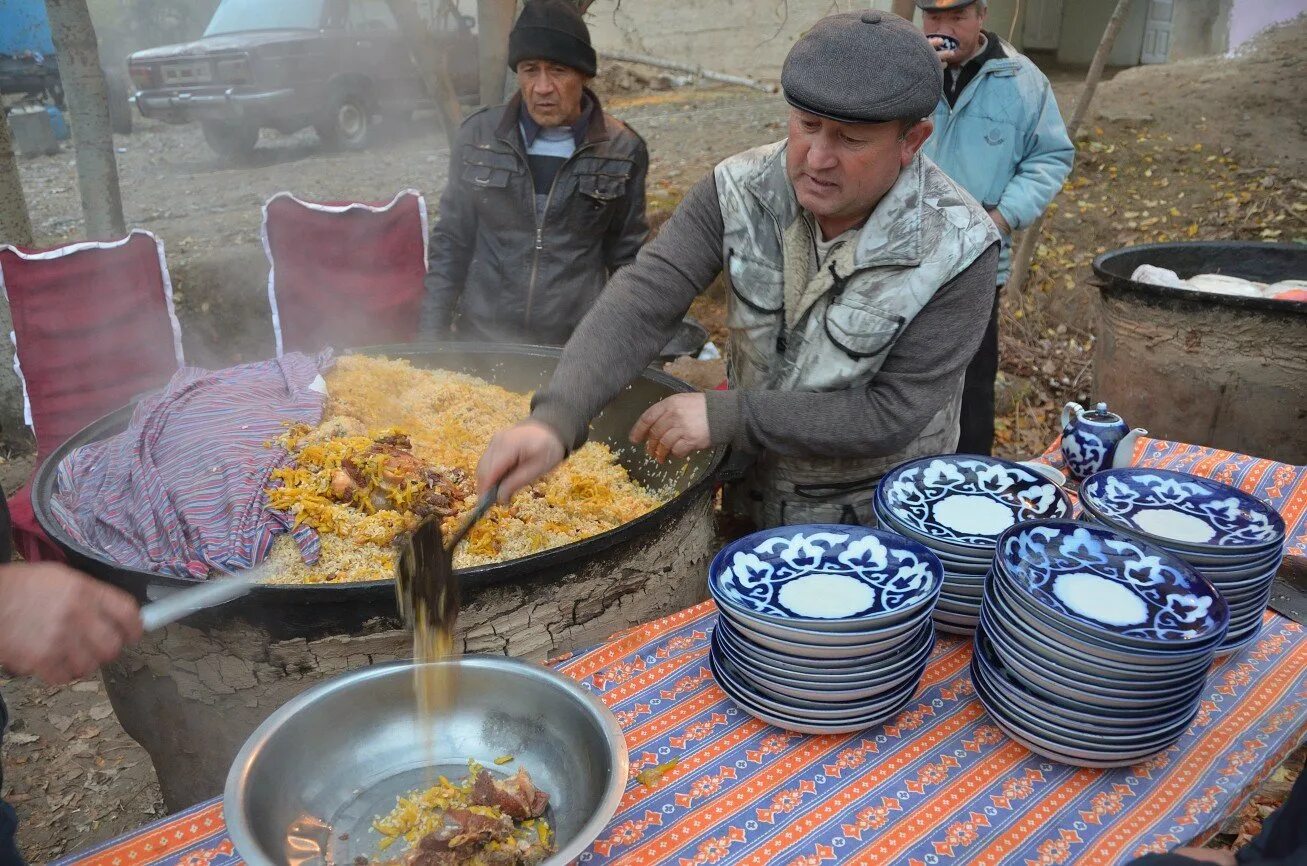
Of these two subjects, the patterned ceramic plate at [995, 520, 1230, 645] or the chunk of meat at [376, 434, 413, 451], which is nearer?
the patterned ceramic plate at [995, 520, 1230, 645]

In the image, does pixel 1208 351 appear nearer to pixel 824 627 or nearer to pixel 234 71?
pixel 824 627

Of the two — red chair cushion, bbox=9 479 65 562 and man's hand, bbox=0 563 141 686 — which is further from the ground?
man's hand, bbox=0 563 141 686

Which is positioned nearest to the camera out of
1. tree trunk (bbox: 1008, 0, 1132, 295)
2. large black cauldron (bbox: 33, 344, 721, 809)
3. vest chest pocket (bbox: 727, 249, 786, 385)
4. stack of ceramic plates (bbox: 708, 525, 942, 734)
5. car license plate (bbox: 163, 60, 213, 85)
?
stack of ceramic plates (bbox: 708, 525, 942, 734)

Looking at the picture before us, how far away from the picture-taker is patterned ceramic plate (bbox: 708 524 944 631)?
1688 mm

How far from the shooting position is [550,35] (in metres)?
3.79

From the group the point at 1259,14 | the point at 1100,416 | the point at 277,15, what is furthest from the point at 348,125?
the point at 1259,14

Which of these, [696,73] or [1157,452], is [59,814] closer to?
[1157,452]

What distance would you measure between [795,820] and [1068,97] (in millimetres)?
11880

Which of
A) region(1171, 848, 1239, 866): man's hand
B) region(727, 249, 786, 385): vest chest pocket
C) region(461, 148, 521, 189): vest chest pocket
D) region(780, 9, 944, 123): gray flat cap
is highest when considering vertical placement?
region(780, 9, 944, 123): gray flat cap

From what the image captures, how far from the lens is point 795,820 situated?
1.56 meters

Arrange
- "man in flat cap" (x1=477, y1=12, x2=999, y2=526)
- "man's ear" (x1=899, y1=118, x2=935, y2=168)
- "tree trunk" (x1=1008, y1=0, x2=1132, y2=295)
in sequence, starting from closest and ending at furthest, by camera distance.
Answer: "man in flat cap" (x1=477, y1=12, x2=999, y2=526) → "man's ear" (x1=899, y1=118, x2=935, y2=168) → "tree trunk" (x1=1008, y1=0, x2=1132, y2=295)

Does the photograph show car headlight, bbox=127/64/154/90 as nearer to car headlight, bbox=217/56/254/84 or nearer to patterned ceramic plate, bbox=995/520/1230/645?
car headlight, bbox=217/56/254/84

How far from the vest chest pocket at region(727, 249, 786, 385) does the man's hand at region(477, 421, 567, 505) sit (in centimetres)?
70

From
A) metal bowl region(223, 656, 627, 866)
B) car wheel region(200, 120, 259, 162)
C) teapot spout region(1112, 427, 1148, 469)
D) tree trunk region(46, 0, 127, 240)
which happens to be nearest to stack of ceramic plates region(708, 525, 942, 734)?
metal bowl region(223, 656, 627, 866)
